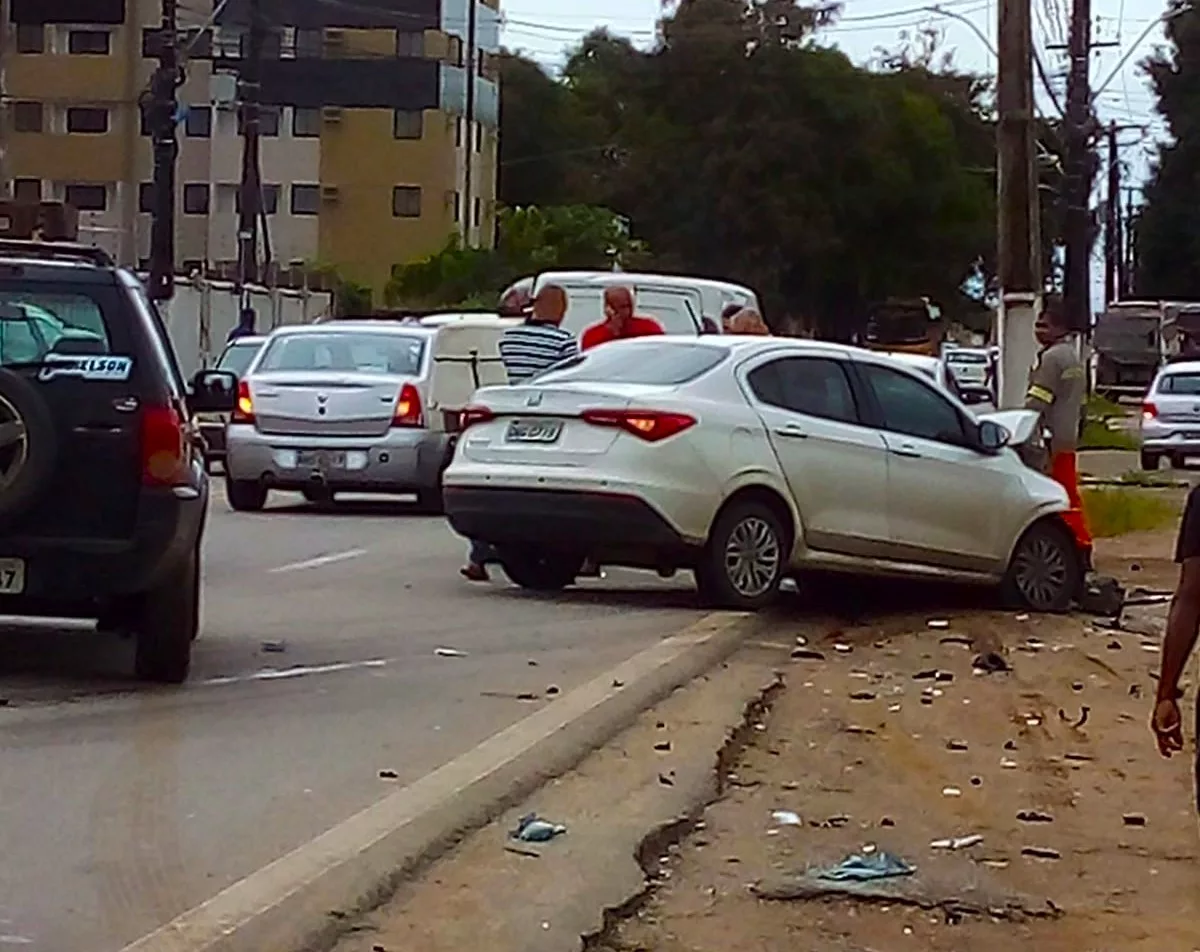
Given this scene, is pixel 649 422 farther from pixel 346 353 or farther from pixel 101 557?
pixel 346 353

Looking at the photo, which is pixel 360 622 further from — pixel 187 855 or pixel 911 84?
pixel 911 84

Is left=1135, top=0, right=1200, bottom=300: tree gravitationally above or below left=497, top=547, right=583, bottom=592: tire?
above

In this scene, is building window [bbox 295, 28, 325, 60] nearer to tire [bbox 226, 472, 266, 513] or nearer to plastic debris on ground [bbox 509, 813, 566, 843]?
tire [bbox 226, 472, 266, 513]

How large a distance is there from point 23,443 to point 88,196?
Result: 71.9m

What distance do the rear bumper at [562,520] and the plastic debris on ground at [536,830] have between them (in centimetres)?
606

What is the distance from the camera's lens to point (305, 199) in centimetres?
8325

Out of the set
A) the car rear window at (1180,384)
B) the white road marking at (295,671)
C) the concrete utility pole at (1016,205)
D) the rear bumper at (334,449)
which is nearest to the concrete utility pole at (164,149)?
the car rear window at (1180,384)

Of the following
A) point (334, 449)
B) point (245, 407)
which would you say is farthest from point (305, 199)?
A: point (334, 449)

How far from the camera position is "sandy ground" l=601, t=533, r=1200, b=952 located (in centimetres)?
750

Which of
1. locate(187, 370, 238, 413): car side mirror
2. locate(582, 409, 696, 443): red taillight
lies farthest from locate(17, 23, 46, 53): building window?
locate(187, 370, 238, 413): car side mirror

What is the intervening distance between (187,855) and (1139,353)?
6771 centimetres

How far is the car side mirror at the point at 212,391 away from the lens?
42.1 ft

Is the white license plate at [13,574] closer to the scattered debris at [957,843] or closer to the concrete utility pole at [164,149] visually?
the scattered debris at [957,843]

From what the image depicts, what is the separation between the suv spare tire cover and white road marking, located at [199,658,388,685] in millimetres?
1292
